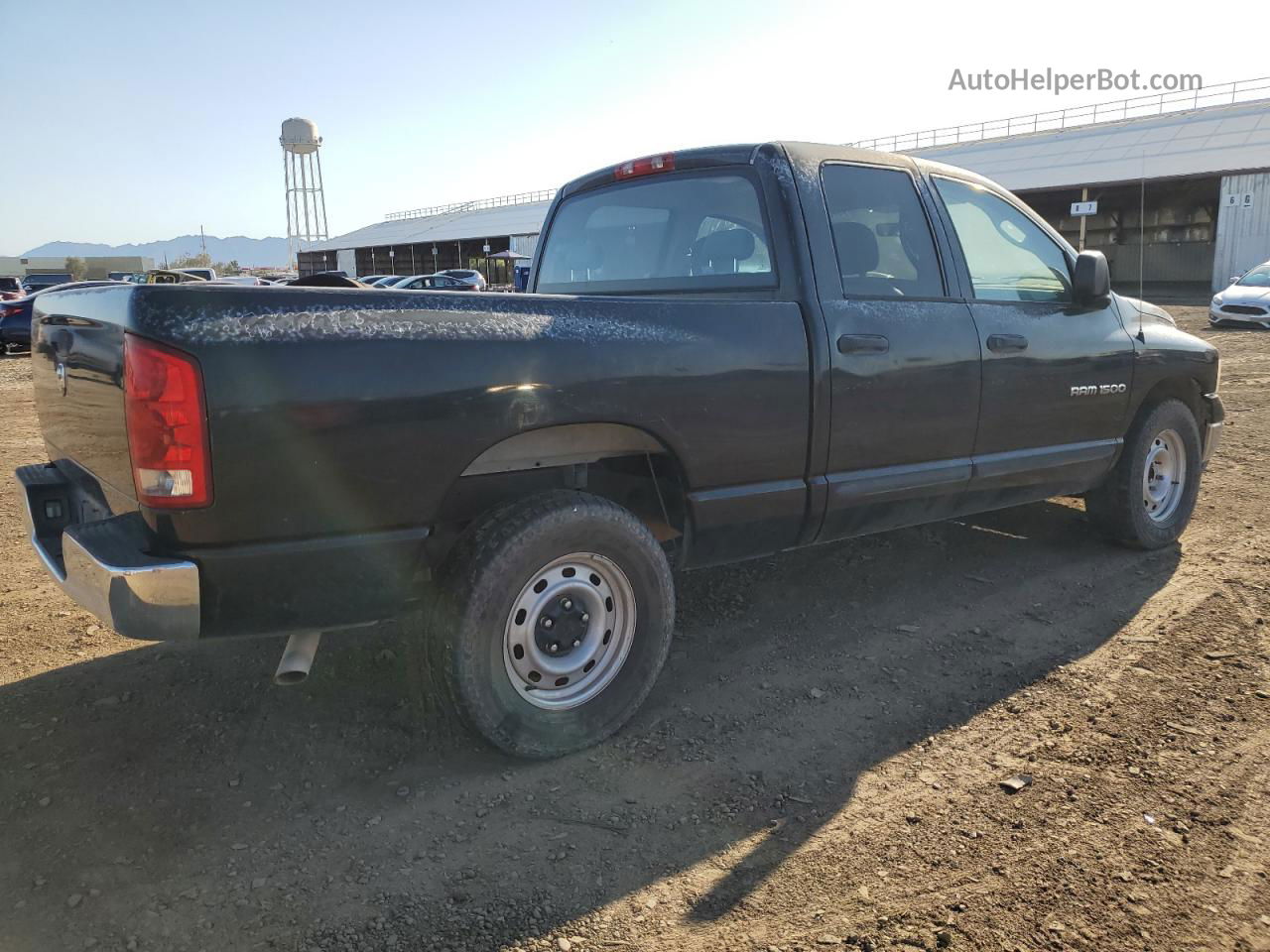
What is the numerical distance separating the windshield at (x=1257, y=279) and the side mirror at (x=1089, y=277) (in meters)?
18.7

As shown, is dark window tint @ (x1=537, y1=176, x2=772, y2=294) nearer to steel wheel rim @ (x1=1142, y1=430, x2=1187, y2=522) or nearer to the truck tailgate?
the truck tailgate

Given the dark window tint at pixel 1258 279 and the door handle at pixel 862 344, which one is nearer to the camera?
the door handle at pixel 862 344

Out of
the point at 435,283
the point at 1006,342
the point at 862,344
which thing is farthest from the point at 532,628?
the point at 435,283

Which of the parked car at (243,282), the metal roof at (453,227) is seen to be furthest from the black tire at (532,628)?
the metal roof at (453,227)

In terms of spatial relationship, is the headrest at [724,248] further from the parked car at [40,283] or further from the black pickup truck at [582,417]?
the parked car at [40,283]

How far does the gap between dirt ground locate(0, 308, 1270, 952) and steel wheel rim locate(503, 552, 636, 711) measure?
26cm

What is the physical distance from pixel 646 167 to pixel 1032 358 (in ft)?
6.52

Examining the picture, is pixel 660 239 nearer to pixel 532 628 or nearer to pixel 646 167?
pixel 646 167

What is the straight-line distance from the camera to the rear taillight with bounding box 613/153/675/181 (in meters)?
4.02

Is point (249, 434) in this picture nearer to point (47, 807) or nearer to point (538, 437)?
point (538, 437)

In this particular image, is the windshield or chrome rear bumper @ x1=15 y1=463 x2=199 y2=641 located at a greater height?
the windshield

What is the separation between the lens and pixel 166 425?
2324 mm

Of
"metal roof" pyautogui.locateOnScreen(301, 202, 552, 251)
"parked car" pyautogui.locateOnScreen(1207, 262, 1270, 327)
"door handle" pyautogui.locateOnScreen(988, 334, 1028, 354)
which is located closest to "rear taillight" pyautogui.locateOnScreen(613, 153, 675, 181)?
"door handle" pyautogui.locateOnScreen(988, 334, 1028, 354)

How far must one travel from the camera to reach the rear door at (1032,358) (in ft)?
13.5
